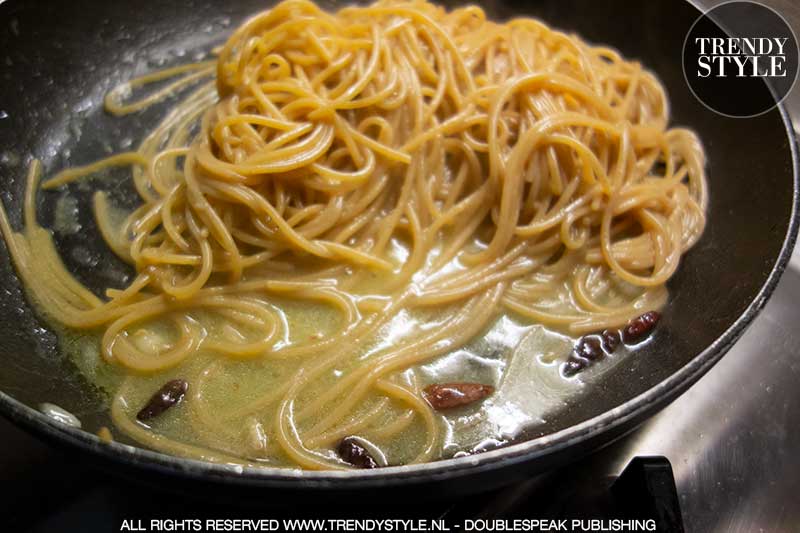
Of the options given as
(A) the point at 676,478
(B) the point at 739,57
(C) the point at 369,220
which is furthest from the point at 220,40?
(A) the point at 676,478

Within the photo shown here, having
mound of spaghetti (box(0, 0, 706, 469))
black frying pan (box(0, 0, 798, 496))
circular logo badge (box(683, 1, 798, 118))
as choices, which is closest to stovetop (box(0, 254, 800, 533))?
black frying pan (box(0, 0, 798, 496))

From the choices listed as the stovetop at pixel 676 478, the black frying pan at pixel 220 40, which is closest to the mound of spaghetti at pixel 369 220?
the black frying pan at pixel 220 40

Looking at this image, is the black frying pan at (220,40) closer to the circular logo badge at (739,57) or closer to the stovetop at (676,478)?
the circular logo badge at (739,57)

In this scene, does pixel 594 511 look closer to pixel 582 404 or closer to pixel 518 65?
pixel 582 404

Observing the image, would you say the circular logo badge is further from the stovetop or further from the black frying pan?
the stovetop

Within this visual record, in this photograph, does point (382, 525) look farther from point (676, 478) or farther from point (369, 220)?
point (369, 220)

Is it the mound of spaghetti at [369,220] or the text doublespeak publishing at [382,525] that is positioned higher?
the mound of spaghetti at [369,220]
